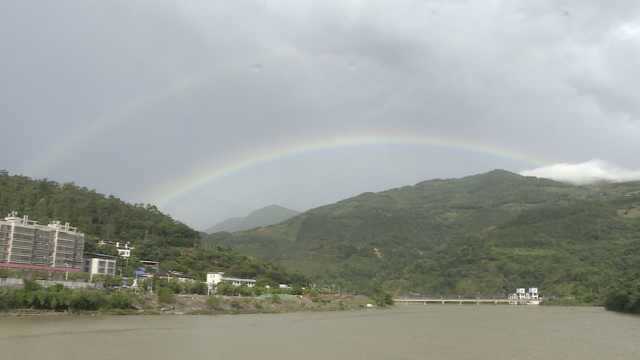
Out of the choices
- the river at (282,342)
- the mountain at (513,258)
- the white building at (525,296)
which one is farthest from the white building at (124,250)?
the white building at (525,296)

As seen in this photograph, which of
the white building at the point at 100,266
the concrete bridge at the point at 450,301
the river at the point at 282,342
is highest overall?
the white building at the point at 100,266

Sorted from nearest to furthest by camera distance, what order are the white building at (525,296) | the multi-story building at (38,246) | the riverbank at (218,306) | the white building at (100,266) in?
the riverbank at (218,306) → the multi-story building at (38,246) → the white building at (100,266) → the white building at (525,296)

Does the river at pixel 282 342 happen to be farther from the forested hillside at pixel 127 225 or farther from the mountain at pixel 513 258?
the mountain at pixel 513 258

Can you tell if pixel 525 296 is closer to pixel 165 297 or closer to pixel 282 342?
pixel 165 297

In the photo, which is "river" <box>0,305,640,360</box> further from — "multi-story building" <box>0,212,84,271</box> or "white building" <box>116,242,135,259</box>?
"white building" <box>116,242,135,259</box>

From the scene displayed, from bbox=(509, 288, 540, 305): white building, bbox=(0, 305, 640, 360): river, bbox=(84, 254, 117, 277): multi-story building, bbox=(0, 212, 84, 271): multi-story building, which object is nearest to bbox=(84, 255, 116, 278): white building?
bbox=(84, 254, 117, 277): multi-story building

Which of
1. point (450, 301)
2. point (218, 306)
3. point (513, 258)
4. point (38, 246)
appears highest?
point (513, 258)

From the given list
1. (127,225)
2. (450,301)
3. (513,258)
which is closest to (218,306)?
(127,225)
